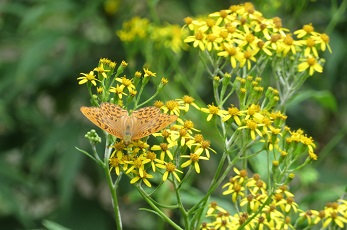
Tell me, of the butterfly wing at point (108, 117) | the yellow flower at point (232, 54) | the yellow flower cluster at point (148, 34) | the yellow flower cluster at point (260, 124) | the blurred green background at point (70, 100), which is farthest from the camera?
the blurred green background at point (70, 100)

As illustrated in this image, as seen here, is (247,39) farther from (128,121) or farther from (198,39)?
(128,121)

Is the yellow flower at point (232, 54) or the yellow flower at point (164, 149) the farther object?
the yellow flower at point (232, 54)

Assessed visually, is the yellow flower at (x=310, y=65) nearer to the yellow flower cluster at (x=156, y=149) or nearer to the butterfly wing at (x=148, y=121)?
the yellow flower cluster at (x=156, y=149)

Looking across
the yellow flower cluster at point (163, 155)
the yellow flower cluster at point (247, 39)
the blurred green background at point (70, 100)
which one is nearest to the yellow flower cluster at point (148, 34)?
the blurred green background at point (70, 100)

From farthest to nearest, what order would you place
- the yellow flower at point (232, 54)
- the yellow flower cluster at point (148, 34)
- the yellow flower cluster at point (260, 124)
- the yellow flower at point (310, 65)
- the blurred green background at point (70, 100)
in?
the blurred green background at point (70, 100) < the yellow flower cluster at point (148, 34) < the yellow flower at point (310, 65) < the yellow flower at point (232, 54) < the yellow flower cluster at point (260, 124)

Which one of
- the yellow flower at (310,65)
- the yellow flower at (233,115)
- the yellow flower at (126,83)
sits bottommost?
the yellow flower at (310,65)

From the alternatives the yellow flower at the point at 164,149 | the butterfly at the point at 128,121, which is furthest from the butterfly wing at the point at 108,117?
the yellow flower at the point at 164,149

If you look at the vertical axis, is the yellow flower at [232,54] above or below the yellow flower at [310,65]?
above

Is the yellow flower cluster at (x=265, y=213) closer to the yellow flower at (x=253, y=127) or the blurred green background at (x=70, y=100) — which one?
the yellow flower at (x=253, y=127)

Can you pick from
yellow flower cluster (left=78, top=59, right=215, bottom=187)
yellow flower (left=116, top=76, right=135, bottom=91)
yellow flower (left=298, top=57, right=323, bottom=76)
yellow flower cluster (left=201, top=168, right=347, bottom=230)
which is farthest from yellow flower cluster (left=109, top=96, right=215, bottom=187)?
yellow flower (left=298, top=57, right=323, bottom=76)

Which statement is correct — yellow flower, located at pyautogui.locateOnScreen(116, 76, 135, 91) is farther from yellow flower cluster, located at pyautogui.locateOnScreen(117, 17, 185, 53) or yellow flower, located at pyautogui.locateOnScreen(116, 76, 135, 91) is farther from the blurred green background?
the blurred green background
